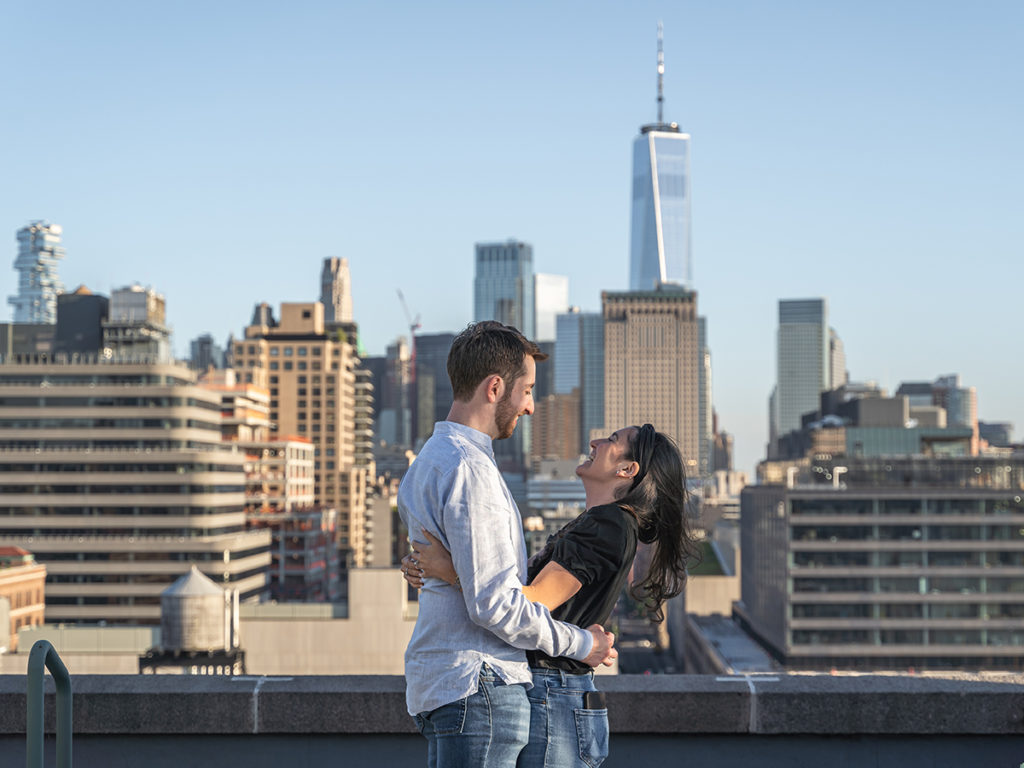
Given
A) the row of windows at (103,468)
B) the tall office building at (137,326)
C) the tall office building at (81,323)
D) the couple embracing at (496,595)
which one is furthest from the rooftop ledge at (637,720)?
the tall office building at (81,323)

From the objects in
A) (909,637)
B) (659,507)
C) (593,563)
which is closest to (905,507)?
(909,637)

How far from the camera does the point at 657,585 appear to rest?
17.8ft

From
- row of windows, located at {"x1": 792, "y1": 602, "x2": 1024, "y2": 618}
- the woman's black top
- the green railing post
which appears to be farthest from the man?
row of windows, located at {"x1": 792, "y1": 602, "x2": 1024, "y2": 618}

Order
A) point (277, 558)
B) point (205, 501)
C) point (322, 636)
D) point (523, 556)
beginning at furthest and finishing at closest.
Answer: point (277, 558) < point (205, 501) < point (322, 636) < point (523, 556)

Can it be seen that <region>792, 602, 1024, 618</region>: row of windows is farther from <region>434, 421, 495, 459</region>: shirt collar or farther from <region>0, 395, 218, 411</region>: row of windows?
<region>434, 421, 495, 459</region>: shirt collar

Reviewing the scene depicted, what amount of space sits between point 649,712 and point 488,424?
2855 mm

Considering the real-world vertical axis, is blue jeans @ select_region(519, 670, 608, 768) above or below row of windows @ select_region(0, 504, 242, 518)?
above

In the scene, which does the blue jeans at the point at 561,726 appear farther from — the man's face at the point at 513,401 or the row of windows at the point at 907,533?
the row of windows at the point at 907,533

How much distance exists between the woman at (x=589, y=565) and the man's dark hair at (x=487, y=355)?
633mm

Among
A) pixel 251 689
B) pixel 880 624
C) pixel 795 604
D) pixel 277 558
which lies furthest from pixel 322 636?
pixel 277 558

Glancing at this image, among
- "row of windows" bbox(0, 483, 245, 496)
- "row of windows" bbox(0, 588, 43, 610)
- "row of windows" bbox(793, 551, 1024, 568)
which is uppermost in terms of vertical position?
"row of windows" bbox(0, 483, 245, 496)

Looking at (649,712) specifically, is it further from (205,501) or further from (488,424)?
(205,501)

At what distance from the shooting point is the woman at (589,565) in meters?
4.72

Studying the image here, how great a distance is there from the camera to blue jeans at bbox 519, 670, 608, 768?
4742 mm
